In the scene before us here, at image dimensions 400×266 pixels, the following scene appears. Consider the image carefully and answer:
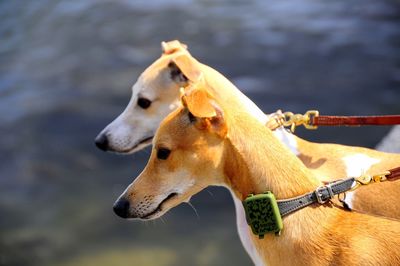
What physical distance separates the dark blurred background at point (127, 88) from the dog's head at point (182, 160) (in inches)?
87.4

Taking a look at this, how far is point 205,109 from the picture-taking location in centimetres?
277

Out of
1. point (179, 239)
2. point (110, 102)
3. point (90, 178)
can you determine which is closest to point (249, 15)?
point (110, 102)

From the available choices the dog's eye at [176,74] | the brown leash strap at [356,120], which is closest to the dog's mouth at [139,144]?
the dog's eye at [176,74]

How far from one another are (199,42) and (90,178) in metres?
3.39

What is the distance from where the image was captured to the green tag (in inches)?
108

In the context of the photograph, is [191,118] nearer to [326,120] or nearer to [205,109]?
[205,109]

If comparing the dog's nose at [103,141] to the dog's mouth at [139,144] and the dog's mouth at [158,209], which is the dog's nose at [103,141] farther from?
the dog's mouth at [158,209]

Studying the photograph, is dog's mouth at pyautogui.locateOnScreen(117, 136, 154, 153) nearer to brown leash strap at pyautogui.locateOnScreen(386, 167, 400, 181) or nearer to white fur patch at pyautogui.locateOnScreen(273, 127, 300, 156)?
white fur patch at pyautogui.locateOnScreen(273, 127, 300, 156)

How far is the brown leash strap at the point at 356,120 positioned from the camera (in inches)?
137

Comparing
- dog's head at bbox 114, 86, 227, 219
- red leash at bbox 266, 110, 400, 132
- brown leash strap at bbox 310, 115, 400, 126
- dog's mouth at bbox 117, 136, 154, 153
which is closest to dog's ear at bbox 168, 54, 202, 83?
red leash at bbox 266, 110, 400, 132

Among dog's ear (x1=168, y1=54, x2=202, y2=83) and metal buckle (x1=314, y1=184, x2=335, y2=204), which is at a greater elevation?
dog's ear (x1=168, y1=54, x2=202, y2=83)

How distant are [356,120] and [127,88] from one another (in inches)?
189

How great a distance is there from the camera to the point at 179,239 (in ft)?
18.0

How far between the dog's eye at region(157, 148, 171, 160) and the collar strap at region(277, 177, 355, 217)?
1.95 ft
